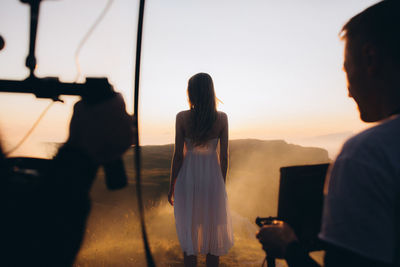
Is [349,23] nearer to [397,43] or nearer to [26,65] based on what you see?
[397,43]

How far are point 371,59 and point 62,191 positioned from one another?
1326 mm

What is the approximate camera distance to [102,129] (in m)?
0.90

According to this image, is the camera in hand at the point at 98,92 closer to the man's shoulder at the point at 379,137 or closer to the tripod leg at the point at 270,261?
the man's shoulder at the point at 379,137

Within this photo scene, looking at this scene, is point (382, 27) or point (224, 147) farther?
point (224, 147)

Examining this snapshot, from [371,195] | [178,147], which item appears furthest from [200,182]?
[371,195]

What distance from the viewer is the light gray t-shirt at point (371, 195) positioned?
2.44 feet

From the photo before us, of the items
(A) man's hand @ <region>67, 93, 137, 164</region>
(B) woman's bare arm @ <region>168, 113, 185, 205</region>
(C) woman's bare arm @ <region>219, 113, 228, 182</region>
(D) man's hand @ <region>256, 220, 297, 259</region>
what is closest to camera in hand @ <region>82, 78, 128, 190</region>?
(A) man's hand @ <region>67, 93, 137, 164</region>

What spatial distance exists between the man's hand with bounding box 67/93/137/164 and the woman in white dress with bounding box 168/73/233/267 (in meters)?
2.51

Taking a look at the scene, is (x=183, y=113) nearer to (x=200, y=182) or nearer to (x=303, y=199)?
(x=200, y=182)

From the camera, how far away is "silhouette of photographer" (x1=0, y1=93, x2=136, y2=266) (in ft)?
2.45

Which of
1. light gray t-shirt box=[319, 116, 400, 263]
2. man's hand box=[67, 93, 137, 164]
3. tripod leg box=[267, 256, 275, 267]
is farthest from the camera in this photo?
tripod leg box=[267, 256, 275, 267]

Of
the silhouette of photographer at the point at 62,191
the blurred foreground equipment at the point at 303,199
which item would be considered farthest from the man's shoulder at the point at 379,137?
the silhouette of photographer at the point at 62,191

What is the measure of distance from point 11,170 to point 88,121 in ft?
0.94

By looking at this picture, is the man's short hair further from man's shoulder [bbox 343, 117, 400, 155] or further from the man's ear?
man's shoulder [bbox 343, 117, 400, 155]
